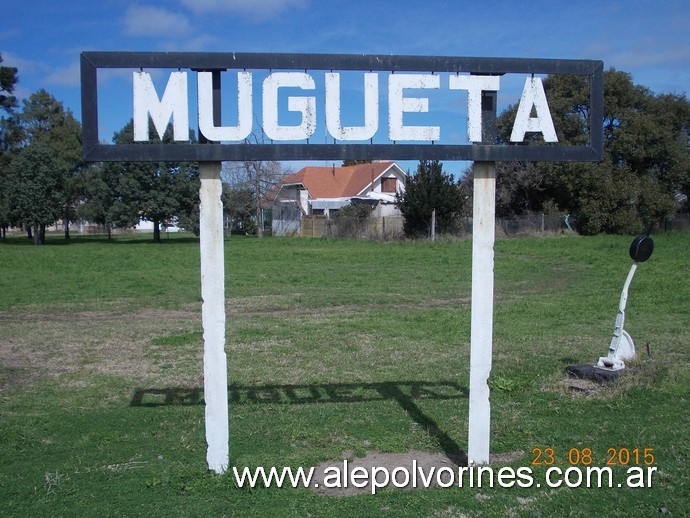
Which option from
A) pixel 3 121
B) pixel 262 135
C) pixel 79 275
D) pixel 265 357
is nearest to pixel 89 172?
pixel 3 121

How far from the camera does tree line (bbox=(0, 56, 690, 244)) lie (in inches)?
1384

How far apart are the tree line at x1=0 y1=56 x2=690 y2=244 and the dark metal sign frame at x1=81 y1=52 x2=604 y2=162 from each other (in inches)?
878

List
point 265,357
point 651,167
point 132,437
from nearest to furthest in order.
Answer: point 132,437 < point 265,357 < point 651,167

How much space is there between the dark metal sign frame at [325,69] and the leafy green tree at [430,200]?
29.2 meters

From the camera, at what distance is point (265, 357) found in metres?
9.12

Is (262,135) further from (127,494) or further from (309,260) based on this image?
(309,260)

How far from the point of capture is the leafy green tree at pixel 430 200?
34.0 m

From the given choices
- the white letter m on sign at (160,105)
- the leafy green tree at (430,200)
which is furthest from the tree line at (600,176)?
the white letter m on sign at (160,105)

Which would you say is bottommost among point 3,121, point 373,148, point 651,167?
point 373,148

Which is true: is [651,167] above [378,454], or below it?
above

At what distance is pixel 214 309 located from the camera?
187 inches

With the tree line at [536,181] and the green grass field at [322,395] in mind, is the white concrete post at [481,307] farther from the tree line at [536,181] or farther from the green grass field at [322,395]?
the tree line at [536,181]

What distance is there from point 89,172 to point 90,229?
64.4 ft

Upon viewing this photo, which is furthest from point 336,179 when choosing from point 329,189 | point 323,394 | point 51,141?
point 323,394
